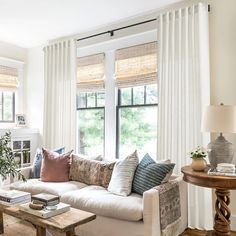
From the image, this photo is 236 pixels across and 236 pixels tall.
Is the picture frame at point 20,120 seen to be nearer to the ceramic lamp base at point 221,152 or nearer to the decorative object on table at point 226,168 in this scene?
the ceramic lamp base at point 221,152

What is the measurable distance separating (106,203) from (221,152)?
121cm

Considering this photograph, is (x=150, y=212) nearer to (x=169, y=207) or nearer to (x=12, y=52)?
(x=169, y=207)

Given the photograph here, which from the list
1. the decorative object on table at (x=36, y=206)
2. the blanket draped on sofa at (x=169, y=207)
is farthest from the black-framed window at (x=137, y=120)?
the decorative object on table at (x=36, y=206)

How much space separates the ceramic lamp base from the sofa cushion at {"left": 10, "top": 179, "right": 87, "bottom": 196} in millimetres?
1621

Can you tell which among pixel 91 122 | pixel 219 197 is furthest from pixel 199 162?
pixel 91 122

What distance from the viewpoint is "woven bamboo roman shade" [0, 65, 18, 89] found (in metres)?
4.69

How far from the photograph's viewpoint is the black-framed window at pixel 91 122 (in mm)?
4293

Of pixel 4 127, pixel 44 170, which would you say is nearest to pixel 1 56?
pixel 4 127

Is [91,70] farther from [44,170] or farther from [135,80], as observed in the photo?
[44,170]

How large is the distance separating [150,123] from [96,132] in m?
1.02

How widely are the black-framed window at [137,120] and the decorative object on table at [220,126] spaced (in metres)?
1.22

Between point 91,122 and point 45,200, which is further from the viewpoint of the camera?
point 91,122

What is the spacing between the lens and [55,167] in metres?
3.53

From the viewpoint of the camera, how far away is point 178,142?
10.5ft
